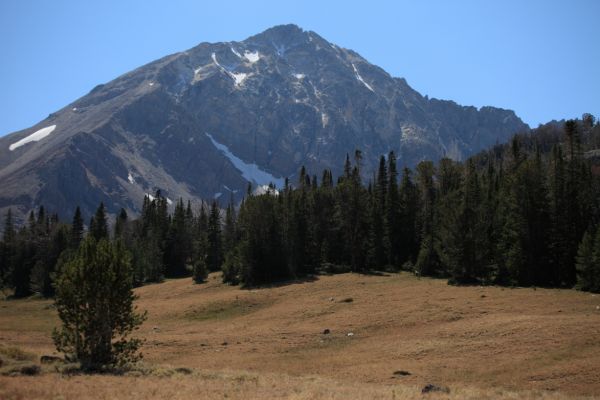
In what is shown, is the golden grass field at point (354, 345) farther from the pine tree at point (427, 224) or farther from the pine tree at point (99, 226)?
the pine tree at point (99, 226)

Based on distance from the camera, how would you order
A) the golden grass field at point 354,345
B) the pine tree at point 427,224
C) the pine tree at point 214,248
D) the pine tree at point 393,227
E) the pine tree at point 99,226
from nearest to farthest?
the golden grass field at point 354,345
the pine tree at point 427,224
the pine tree at point 393,227
the pine tree at point 214,248
the pine tree at point 99,226

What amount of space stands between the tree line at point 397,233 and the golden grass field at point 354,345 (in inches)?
280

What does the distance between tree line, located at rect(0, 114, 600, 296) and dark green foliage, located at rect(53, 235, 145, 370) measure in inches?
708

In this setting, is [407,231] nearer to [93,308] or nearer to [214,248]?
[214,248]

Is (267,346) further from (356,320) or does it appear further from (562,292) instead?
(562,292)

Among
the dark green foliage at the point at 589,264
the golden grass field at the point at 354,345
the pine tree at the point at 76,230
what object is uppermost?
the pine tree at the point at 76,230

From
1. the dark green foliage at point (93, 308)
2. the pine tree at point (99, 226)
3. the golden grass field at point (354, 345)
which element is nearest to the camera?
the golden grass field at point (354, 345)

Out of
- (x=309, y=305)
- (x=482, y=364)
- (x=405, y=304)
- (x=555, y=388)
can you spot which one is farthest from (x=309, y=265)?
(x=555, y=388)

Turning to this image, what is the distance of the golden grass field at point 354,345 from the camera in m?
25.4

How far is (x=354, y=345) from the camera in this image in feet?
141

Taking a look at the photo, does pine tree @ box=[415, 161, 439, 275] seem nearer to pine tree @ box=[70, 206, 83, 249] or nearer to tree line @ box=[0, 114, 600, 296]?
tree line @ box=[0, 114, 600, 296]

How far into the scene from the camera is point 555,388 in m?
27.8

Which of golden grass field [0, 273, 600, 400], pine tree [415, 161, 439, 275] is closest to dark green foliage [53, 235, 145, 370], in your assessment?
golden grass field [0, 273, 600, 400]

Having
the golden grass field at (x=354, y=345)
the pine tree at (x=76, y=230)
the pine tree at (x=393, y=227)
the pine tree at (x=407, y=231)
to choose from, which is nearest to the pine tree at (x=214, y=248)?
the pine tree at (x=76, y=230)
